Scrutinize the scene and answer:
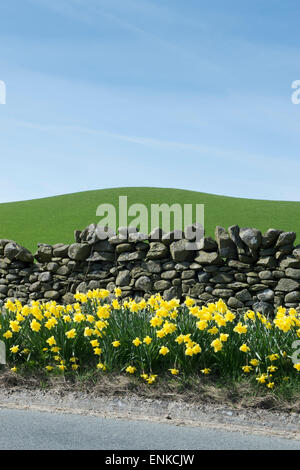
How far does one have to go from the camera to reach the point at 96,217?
32031 mm

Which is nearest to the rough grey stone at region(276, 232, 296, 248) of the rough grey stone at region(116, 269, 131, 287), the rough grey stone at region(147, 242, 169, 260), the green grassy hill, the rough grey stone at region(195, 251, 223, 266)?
the rough grey stone at region(195, 251, 223, 266)

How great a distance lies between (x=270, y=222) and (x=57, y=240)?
14.1 metres

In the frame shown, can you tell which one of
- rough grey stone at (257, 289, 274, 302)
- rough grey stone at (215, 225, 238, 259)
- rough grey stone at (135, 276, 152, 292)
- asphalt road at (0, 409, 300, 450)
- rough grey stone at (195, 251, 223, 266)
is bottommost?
asphalt road at (0, 409, 300, 450)

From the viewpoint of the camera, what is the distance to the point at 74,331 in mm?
6227

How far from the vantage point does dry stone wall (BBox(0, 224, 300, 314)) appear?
35.6 feet

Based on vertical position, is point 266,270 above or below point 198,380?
above

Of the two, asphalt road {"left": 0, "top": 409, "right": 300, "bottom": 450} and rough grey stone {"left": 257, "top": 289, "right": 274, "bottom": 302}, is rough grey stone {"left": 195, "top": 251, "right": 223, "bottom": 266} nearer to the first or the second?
rough grey stone {"left": 257, "top": 289, "right": 274, "bottom": 302}

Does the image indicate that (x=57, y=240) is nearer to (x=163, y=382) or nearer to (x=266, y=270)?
(x=266, y=270)

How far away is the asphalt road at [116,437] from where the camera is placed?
439 cm

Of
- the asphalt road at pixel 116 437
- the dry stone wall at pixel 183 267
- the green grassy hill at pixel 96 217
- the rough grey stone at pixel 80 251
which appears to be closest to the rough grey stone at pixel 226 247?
the dry stone wall at pixel 183 267

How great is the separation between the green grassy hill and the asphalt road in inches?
716

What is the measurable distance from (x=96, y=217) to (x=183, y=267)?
2123 cm

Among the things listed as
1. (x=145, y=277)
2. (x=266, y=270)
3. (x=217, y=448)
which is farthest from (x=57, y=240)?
(x=217, y=448)

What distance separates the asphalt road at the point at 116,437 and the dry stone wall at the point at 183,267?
252 inches
